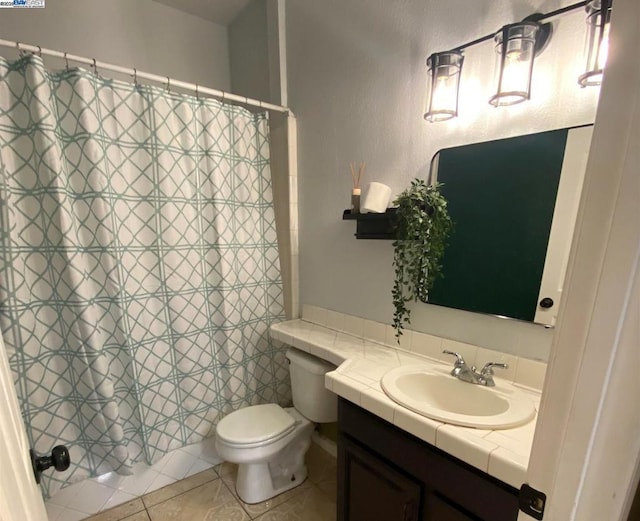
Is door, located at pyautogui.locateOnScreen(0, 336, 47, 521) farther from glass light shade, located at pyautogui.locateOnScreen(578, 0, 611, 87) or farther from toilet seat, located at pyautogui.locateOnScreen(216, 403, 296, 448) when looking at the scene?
glass light shade, located at pyautogui.locateOnScreen(578, 0, 611, 87)

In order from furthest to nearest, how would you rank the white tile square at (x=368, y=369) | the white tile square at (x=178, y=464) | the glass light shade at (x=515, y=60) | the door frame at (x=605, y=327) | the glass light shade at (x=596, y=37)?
the white tile square at (x=178, y=464)
the white tile square at (x=368, y=369)
the glass light shade at (x=515, y=60)
the glass light shade at (x=596, y=37)
the door frame at (x=605, y=327)

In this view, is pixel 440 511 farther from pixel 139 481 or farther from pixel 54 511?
pixel 54 511

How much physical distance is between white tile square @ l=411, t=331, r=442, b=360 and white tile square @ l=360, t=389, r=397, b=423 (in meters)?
0.42

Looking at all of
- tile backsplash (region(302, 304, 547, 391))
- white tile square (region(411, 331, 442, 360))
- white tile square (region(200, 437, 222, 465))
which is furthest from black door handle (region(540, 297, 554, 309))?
white tile square (region(200, 437, 222, 465))

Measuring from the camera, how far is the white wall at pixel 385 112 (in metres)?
1.04

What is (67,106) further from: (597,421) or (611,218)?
(597,421)

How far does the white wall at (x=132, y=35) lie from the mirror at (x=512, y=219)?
1905 millimetres

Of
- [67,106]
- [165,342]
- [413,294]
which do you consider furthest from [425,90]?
[165,342]

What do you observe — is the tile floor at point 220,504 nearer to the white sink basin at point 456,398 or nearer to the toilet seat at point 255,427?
the toilet seat at point 255,427

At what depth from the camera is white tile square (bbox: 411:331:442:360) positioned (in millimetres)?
1362

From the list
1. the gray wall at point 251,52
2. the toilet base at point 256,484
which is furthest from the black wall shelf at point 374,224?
the toilet base at point 256,484

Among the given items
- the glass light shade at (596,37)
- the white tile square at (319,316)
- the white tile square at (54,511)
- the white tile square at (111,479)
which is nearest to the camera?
the glass light shade at (596,37)

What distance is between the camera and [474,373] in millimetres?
1149

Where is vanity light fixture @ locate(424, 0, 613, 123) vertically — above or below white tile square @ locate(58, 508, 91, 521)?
above
